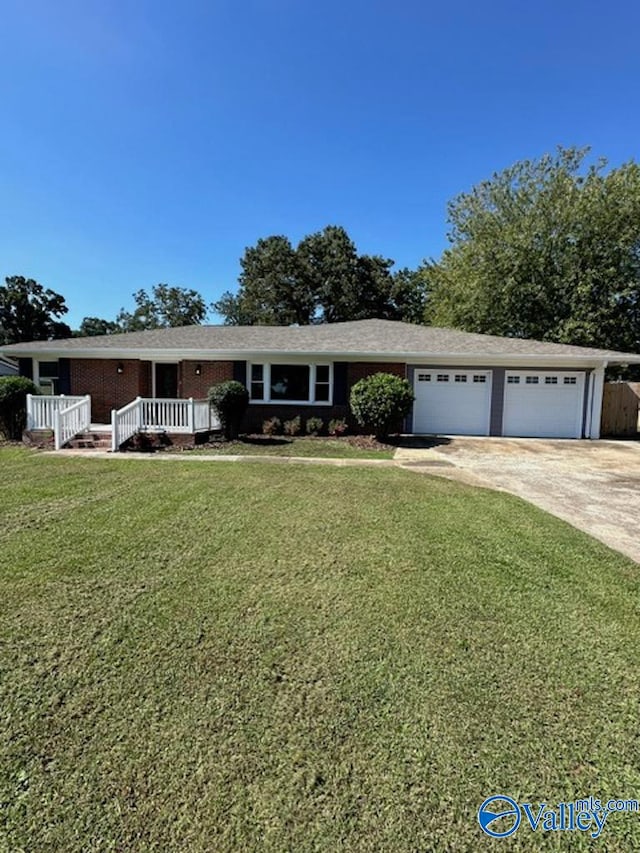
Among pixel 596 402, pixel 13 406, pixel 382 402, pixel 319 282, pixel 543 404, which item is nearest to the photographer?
pixel 13 406

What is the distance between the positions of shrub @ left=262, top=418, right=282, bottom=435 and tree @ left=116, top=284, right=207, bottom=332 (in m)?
39.0

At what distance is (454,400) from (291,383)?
545 cm

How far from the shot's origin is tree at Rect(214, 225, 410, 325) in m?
33.3

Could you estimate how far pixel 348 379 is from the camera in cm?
1372

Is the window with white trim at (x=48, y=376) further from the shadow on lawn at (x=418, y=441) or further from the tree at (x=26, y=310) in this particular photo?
the tree at (x=26, y=310)

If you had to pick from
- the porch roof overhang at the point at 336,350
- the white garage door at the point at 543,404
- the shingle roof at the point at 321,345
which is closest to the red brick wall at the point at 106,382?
the porch roof overhang at the point at 336,350

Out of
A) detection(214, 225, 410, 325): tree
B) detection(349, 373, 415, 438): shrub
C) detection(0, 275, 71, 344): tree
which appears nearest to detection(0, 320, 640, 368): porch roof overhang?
detection(349, 373, 415, 438): shrub

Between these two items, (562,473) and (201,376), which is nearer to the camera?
(562,473)

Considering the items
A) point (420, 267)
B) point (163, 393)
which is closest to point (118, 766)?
point (163, 393)

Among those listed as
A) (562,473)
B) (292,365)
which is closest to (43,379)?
(292,365)

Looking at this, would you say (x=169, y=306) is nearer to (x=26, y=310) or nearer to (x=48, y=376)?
(x=26, y=310)

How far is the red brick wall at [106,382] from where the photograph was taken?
1400 centimetres

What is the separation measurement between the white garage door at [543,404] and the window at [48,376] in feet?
49.9

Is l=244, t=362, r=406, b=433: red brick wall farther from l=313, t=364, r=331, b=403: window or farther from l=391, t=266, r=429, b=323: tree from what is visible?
l=391, t=266, r=429, b=323: tree
